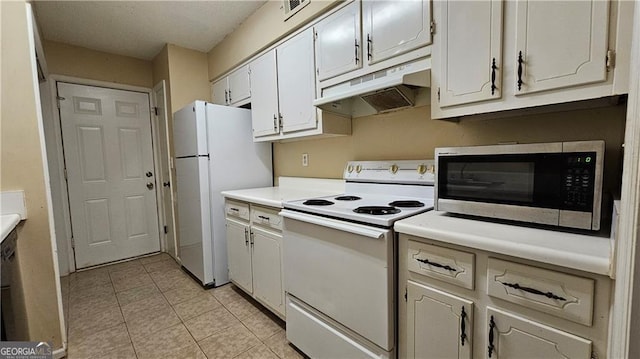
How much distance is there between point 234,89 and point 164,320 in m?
2.14

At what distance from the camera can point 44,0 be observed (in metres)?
2.20

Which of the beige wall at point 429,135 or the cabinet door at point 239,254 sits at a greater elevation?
the beige wall at point 429,135

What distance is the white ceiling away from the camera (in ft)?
7.67

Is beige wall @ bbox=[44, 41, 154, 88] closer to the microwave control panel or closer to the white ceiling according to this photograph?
the white ceiling

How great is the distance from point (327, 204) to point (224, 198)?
51.2 inches

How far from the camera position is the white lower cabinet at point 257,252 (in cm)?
190

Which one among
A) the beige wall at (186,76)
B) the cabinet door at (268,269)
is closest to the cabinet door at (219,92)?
the beige wall at (186,76)

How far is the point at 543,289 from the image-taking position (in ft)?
2.71

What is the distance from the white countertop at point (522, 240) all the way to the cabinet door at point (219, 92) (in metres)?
2.57

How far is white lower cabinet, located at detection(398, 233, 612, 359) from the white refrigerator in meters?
1.92

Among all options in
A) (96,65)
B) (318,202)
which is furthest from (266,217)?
(96,65)

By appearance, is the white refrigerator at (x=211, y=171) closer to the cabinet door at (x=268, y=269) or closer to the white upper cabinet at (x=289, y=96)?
the white upper cabinet at (x=289, y=96)

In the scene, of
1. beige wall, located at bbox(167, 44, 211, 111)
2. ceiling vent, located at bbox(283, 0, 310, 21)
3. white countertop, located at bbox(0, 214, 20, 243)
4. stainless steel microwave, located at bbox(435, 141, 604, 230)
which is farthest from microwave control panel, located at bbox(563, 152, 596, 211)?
beige wall, located at bbox(167, 44, 211, 111)

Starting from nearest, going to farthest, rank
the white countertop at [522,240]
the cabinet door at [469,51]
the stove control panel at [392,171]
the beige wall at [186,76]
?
the white countertop at [522,240], the cabinet door at [469,51], the stove control panel at [392,171], the beige wall at [186,76]
